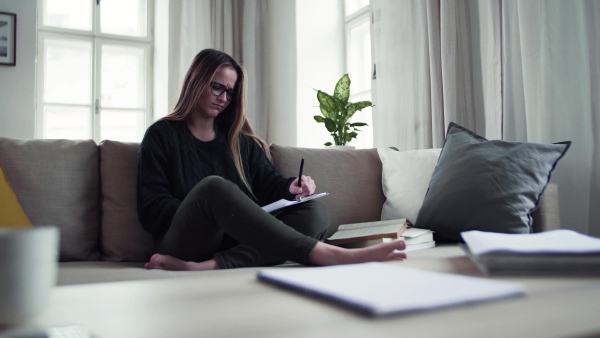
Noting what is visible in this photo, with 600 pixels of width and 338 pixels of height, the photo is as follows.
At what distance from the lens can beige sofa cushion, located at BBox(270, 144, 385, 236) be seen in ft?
6.60

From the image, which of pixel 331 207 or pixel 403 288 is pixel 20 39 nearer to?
pixel 331 207

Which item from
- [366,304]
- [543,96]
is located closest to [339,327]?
[366,304]

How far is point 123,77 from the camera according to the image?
4.40 meters

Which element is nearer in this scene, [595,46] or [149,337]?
[149,337]

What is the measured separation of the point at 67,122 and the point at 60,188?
2854 millimetres

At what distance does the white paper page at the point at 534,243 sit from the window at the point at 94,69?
→ 4.02 m

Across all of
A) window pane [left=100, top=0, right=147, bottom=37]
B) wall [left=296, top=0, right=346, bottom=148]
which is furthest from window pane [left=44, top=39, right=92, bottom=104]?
wall [left=296, top=0, right=346, bottom=148]

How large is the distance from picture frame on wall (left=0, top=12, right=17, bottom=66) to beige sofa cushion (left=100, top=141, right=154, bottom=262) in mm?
2574

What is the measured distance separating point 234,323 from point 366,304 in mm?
116

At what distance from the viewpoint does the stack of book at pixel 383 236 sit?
4.88ft

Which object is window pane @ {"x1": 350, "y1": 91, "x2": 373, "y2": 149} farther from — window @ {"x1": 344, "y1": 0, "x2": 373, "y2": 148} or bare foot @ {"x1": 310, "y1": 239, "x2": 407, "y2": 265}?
bare foot @ {"x1": 310, "y1": 239, "x2": 407, "y2": 265}

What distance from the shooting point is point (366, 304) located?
0.45 m

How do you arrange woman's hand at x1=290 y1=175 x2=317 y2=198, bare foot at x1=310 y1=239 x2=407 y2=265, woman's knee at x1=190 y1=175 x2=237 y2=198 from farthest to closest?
woman's hand at x1=290 y1=175 x2=317 y2=198
woman's knee at x1=190 y1=175 x2=237 y2=198
bare foot at x1=310 y1=239 x2=407 y2=265

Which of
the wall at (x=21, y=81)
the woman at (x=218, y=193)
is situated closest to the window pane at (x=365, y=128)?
the woman at (x=218, y=193)
